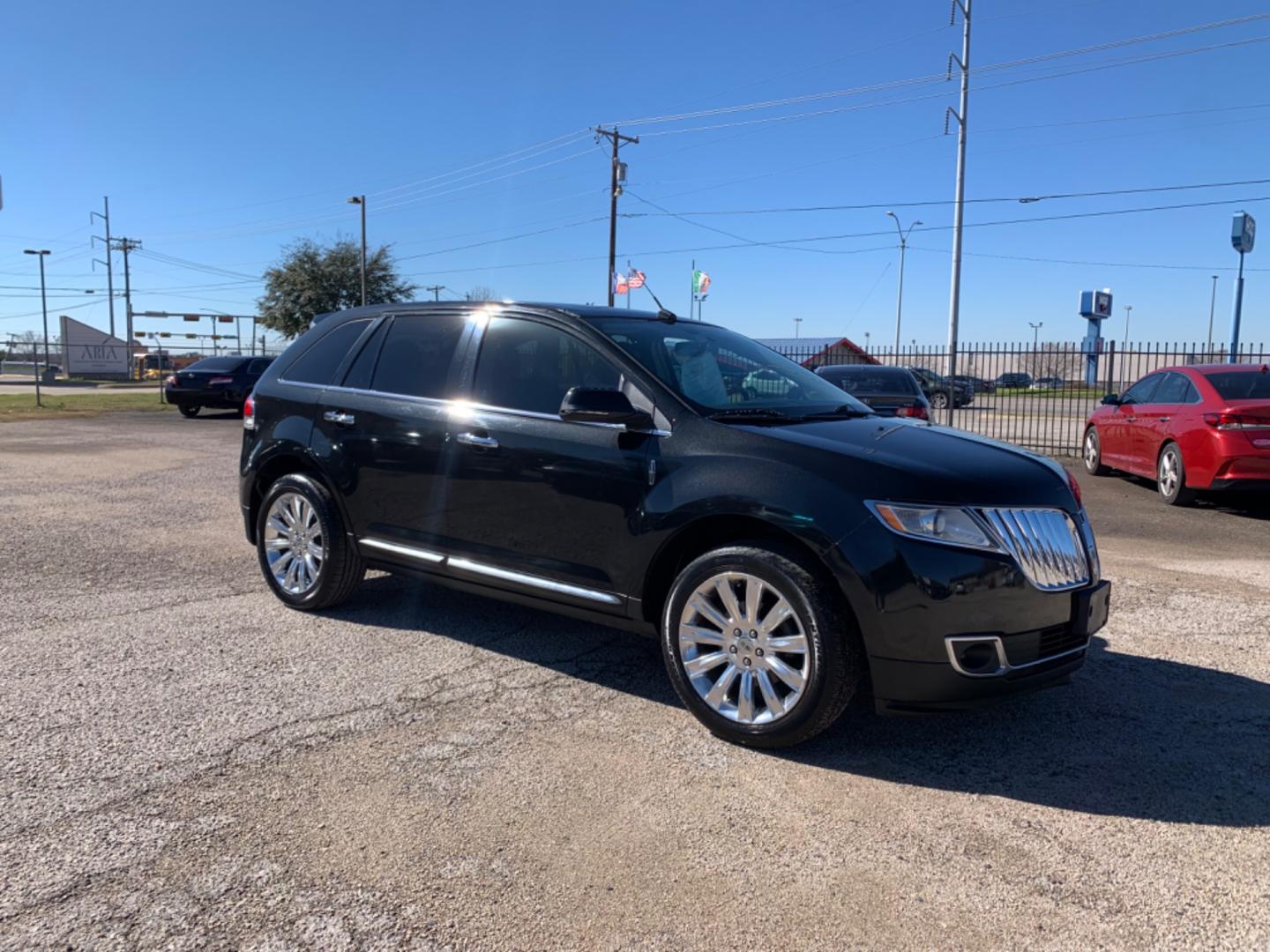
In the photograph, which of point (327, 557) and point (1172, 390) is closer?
point (327, 557)

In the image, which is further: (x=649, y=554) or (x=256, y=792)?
(x=649, y=554)

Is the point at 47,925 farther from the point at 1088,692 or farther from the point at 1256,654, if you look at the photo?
the point at 1256,654

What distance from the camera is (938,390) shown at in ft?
92.3

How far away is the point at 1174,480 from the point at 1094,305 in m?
50.0

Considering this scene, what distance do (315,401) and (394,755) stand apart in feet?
8.53

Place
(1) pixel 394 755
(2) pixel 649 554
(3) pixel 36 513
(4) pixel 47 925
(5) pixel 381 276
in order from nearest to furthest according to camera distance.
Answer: (4) pixel 47 925, (1) pixel 394 755, (2) pixel 649 554, (3) pixel 36 513, (5) pixel 381 276

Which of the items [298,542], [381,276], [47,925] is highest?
[381,276]

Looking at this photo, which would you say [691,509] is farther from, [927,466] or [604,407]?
[927,466]

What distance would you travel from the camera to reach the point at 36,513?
888 centimetres

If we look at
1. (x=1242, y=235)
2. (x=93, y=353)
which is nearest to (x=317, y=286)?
(x=93, y=353)

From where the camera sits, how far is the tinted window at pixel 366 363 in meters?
5.41

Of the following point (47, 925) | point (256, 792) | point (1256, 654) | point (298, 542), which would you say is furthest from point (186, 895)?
point (1256, 654)

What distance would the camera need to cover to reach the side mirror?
4066mm

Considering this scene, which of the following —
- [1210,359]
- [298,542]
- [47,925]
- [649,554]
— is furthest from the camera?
[1210,359]
